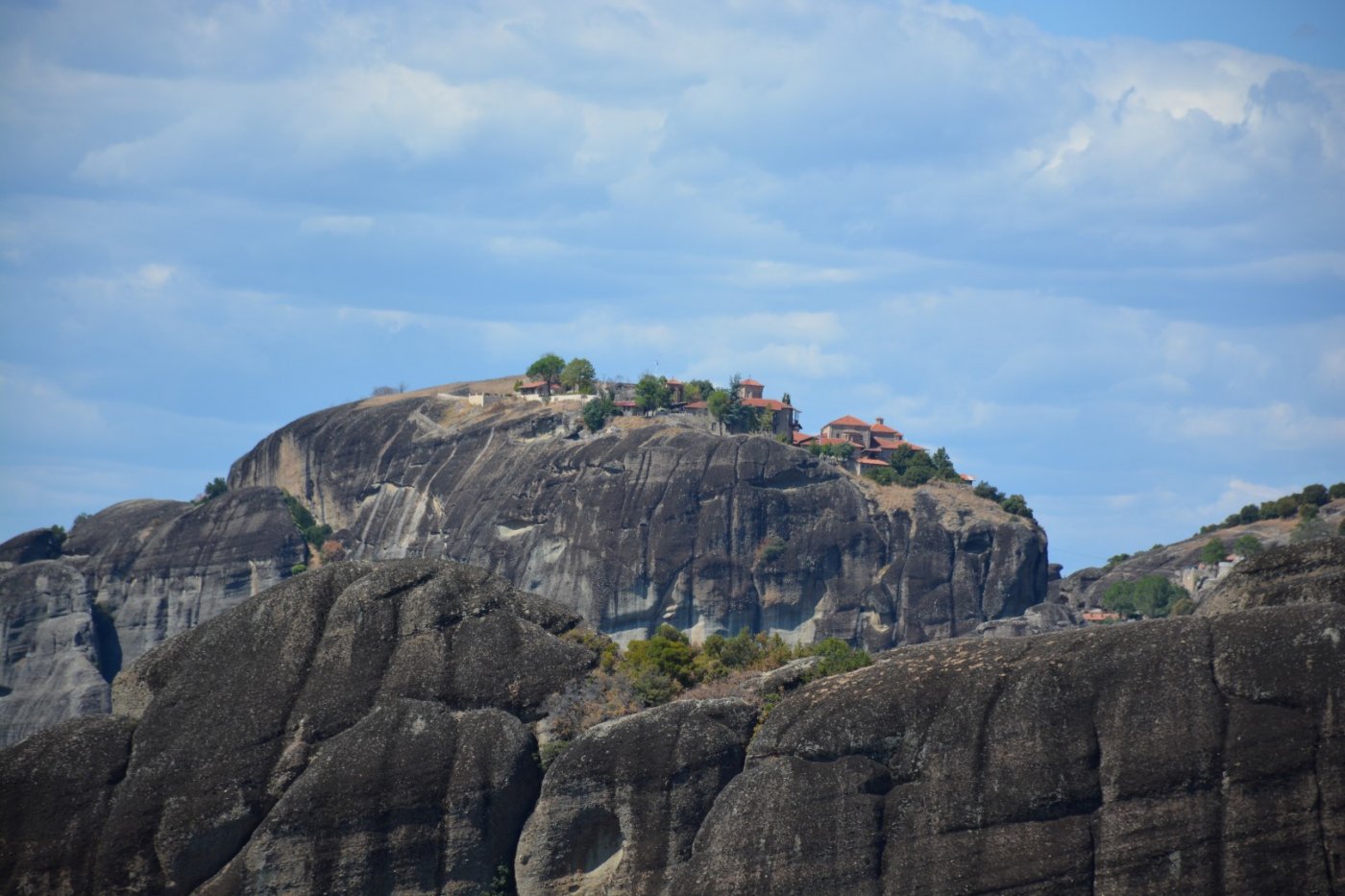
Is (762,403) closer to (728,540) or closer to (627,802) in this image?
(728,540)

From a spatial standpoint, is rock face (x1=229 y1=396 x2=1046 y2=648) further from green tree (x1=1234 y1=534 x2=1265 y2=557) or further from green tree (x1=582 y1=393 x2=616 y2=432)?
green tree (x1=1234 y1=534 x2=1265 y2=557)

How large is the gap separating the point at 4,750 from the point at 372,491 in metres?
135

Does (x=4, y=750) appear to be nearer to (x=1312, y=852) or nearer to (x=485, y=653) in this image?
(x=485, y=653)

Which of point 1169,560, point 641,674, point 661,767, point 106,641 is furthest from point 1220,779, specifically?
point 106,641

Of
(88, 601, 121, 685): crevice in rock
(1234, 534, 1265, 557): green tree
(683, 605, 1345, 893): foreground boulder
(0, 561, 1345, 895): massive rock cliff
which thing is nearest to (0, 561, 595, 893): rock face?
(0, 561, 1345, 895): massive rock cliff

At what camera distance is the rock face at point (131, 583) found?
17162cm

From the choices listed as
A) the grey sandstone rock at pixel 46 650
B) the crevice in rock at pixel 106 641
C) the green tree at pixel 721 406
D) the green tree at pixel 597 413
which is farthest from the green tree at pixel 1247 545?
the crevice in rock at pixel 106 641

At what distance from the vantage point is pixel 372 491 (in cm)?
19612

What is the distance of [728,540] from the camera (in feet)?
584

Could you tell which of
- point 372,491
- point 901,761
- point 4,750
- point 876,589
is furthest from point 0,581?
point 901,761

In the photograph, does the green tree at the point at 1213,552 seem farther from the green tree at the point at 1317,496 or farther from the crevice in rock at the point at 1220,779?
the crevice in rock at the point at 1220,779

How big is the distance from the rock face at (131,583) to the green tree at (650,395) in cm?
3510

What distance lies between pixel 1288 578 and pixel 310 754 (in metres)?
29.4

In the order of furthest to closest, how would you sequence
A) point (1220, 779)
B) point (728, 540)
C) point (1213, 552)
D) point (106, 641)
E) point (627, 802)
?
point (106, 641) < point (728, 540) < point (1213, 552) < point (627, 802) < point (1220, 779)
